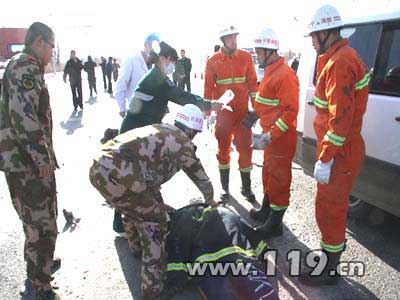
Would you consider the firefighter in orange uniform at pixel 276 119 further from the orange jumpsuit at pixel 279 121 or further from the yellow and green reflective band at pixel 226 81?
the yellow and green reflective band at pixel 226 81

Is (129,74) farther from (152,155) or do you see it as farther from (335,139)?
(335,139)

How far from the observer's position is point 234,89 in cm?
445

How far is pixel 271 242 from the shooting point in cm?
362

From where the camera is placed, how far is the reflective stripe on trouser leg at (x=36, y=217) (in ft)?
8.59

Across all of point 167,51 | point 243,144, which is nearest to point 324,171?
point 167,51

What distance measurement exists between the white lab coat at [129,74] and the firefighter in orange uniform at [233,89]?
812 mm

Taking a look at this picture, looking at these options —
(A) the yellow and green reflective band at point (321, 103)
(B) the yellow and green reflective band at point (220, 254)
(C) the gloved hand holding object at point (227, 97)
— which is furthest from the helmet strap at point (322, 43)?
(B) the yellow and green reflective band at point (220, 254)

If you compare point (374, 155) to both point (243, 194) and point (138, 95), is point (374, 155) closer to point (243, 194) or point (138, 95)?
point (243, 194)

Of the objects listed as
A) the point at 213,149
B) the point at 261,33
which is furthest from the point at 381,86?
the point at 213,149

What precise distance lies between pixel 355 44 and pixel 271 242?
6.92ft

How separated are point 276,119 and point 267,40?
0.75 m

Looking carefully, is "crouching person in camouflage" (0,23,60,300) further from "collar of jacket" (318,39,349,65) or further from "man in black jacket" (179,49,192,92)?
"man in black jacket" (179,49,192,92)

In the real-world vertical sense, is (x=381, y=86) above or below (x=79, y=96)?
above

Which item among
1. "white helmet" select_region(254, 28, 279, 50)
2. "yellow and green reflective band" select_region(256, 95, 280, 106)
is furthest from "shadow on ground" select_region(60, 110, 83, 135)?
"white helmet" select_region(254, 28, 279, 50)
